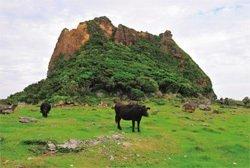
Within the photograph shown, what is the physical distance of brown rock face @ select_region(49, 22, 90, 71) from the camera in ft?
290

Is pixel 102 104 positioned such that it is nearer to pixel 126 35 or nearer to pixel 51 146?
pixel 51 146

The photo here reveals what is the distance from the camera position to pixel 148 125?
3922 cm

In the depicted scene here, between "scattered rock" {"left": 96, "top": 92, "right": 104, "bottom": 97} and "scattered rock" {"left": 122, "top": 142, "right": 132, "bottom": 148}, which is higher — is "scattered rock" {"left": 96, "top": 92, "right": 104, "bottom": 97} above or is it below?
above

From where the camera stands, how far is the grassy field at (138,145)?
2511cm

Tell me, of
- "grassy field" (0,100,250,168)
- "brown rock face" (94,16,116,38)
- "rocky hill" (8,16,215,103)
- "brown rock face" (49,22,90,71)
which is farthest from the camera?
"brown rock face" (94,16,116,38)

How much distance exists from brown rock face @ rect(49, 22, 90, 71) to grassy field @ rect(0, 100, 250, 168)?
4673 cm

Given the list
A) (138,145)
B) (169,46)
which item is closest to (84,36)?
(169,46)

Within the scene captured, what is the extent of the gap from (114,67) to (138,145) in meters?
47.8

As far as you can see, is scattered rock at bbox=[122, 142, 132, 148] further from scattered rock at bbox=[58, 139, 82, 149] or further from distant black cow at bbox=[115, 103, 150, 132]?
distant black cow at bbox=[115, 103, 150, 132]

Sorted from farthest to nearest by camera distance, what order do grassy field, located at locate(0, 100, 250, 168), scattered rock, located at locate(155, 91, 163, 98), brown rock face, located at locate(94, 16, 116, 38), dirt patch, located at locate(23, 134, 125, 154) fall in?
brown rock face, located at locate(94, 16, 116, 38) → scattered rock, located at locate(155, 91, 163, 98) → dirt patch, located at locate(23, 134, 125, 154) → grassy field, located at locate(0, 100, 250, 168)

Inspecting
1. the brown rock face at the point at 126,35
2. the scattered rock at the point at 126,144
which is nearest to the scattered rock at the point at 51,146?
the scattered rock at the point at 126,144

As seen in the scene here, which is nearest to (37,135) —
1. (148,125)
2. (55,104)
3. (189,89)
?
(148,125)

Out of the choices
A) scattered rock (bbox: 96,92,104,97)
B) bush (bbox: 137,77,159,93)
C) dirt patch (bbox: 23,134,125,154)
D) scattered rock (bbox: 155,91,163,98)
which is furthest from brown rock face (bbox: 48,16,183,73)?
dirt patch (bbox: 23,134,125,154)

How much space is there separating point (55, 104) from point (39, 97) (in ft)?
39.2
